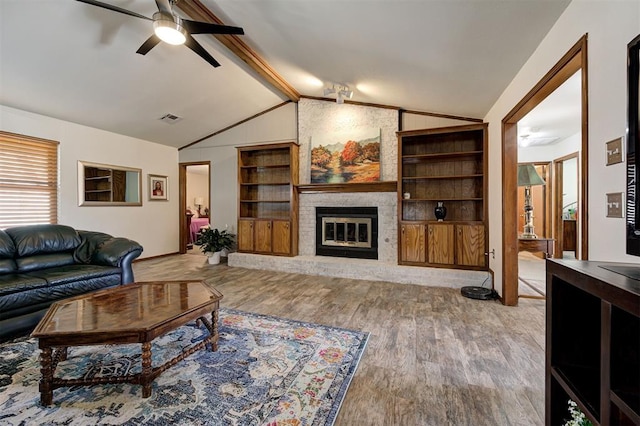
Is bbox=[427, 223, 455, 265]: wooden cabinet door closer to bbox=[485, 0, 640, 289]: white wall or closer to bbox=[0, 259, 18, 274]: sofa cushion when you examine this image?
bbox=[485, 0, 640, 289]: white wall

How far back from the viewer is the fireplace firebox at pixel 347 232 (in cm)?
488

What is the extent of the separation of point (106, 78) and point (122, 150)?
2.08 metres

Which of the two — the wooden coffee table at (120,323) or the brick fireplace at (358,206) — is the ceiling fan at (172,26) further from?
the brick fireplace at (358,206)

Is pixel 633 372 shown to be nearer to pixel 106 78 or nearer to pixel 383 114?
pixel 383 114

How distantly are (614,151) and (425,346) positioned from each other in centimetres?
177

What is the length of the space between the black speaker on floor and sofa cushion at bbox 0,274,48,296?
4.52m

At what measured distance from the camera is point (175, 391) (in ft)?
5.61

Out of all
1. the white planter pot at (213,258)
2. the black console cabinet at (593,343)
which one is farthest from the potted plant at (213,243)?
the black console cabinet at (593,343)

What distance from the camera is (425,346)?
229 centimetres

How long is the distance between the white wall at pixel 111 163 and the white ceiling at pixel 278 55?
24 cm

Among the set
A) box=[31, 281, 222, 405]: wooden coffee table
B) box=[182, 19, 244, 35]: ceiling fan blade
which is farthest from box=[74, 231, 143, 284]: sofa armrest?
box=[182, 19, 244, 35]: ceiling fan blade

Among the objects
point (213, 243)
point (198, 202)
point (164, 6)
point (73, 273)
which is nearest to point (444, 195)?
point (164, 6)

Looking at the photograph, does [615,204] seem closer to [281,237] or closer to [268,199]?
[281,237]

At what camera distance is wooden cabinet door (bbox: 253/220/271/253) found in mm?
5277
